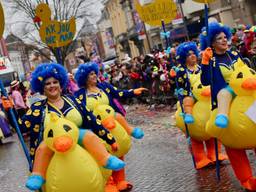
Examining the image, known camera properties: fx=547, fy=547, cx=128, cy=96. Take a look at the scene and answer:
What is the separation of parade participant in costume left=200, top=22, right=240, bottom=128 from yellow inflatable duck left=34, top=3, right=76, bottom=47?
3.31 meters

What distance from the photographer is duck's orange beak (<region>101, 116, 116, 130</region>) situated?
7.09m

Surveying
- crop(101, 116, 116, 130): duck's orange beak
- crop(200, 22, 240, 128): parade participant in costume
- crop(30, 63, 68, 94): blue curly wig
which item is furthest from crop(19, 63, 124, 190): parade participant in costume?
crop(101, 116, 116, 130): duck's orange beak

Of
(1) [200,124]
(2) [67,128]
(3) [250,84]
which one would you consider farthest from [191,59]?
(2) [67,128]

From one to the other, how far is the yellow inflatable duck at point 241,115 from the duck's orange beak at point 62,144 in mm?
1758

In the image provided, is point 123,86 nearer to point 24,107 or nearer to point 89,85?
point 24,107

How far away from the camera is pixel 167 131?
1194cm

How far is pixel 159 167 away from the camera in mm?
8297

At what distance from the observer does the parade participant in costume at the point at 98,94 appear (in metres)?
7.28

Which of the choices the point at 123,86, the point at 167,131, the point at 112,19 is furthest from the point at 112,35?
the point at 167,131

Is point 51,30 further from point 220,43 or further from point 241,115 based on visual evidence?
point 241,115

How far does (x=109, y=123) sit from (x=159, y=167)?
1.57 m

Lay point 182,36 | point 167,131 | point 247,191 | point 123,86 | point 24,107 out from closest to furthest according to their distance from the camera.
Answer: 1. point 247,191
2. point 167,131
3. point 24,107
4. point 123,86
5. point 182,36

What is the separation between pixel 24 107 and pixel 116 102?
32.7ft

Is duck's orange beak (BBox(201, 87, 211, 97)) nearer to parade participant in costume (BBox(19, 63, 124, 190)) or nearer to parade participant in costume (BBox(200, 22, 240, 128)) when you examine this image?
parade participant in costume (BBox(200, 22, 240, 128))
